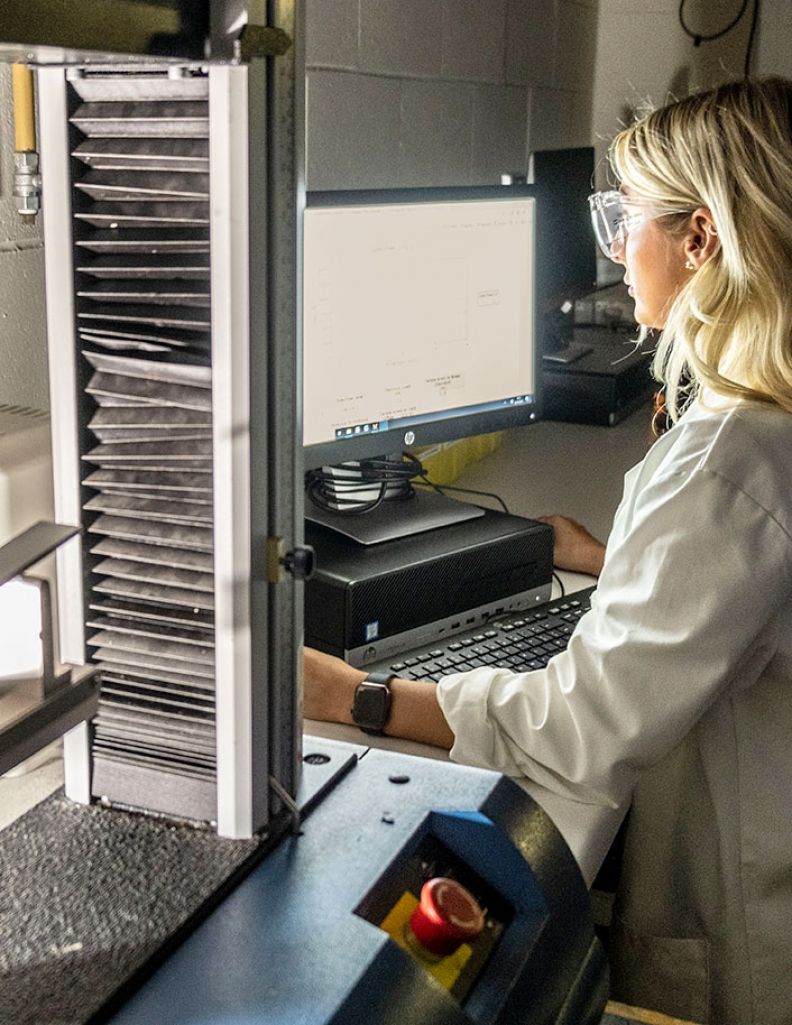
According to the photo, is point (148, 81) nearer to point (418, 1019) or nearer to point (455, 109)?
point (418, 1019)

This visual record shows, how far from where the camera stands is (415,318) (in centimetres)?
171

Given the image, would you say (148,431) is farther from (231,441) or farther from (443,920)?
(443,920)

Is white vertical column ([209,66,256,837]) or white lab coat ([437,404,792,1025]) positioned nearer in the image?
white vertical column ([209,66,256,837])

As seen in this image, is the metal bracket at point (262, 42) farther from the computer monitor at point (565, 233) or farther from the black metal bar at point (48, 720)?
the computer monitor at point (565, 233)

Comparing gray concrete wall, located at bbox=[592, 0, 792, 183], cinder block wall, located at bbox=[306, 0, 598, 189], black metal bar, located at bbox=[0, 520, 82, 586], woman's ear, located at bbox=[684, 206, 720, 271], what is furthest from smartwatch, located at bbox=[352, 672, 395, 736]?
gray concrete wall, located at bbox=[592, 0, 792, 183]

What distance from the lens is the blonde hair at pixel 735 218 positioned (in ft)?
3.96

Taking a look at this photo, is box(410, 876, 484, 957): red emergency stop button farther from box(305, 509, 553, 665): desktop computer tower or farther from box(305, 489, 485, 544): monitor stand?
box(305, 489, 485, 544): monitor stand

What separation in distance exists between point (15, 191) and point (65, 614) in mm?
603

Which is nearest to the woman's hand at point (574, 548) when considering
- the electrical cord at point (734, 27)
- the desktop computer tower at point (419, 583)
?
the desktop computer tower at point (419, 583)

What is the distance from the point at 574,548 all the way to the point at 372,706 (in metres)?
0.65

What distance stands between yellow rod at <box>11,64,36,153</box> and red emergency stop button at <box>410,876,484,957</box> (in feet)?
2.59

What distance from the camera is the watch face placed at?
131cm

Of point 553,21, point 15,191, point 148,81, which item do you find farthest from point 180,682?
point 553,21

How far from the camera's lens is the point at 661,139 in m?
1.28
